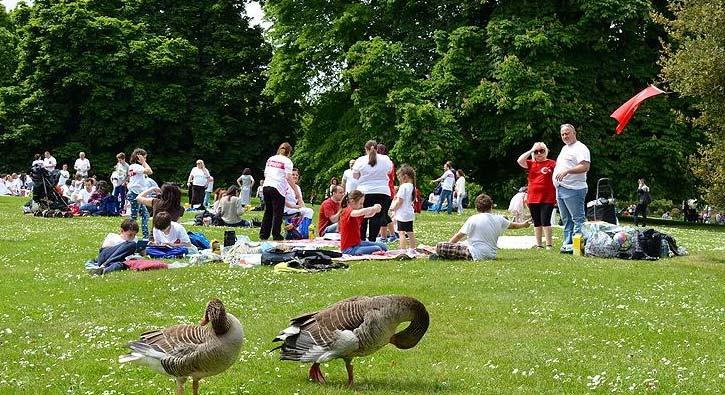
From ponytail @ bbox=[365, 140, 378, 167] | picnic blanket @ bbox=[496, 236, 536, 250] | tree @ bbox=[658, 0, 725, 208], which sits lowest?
picnic blanket @ bbox=[496, 236, 536, 250]

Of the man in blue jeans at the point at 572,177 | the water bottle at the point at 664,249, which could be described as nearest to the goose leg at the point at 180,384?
the man in blue jeans at the point at 572,177

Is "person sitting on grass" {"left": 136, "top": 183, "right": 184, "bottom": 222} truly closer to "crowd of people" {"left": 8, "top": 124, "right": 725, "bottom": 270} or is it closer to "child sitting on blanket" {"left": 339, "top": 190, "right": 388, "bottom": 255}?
"crowd of people" {"left": 8, "top": 124, "right": 725, "bottom": 270}

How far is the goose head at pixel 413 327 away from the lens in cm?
724

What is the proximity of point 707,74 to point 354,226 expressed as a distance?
27.6 feet

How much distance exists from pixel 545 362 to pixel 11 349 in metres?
5.57

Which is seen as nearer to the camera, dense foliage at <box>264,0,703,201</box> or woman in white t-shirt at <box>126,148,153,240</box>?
woman in white t-shirt at <box>126,148,153,240</box>

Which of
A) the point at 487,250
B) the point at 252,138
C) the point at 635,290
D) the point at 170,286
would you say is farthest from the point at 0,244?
the point at 252,138

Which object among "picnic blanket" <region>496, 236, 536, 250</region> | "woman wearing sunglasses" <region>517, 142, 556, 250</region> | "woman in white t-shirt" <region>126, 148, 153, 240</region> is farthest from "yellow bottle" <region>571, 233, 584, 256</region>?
"woman in white t-shirt" <region>126, 148, 153, 240</region>

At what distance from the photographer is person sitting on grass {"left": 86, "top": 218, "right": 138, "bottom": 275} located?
14609 millimetres

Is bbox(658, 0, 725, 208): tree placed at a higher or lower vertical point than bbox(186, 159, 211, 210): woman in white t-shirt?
higher

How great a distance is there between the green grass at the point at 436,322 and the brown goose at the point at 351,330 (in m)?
0.33

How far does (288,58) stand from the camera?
1670 inches

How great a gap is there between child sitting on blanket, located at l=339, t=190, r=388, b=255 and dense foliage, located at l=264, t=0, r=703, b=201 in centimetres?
1945

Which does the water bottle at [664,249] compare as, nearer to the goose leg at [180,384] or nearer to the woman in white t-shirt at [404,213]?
the woman in white t-shirt at [404,213]
